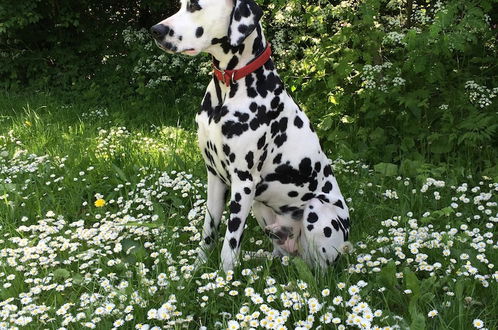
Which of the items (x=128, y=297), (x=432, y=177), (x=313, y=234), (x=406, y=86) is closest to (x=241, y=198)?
(x=313, y=234)

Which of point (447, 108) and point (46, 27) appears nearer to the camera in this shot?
point (447, 108)

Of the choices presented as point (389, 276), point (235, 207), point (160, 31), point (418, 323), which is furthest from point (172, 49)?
point (418, 323)

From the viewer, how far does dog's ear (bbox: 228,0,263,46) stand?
273cm

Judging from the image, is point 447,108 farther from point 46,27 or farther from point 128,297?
point 46,27

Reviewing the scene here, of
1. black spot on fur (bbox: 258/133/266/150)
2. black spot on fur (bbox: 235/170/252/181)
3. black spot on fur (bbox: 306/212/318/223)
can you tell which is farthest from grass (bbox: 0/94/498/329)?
black spot on fur (bbox: 258/133/266/150)

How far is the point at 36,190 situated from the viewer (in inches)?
171

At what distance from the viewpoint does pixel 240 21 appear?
275 centimetres

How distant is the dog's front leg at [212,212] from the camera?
332 centimetres

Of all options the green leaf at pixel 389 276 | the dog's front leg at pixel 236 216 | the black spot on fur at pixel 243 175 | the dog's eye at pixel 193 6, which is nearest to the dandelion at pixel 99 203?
the dog's front leg at pixel 236 216

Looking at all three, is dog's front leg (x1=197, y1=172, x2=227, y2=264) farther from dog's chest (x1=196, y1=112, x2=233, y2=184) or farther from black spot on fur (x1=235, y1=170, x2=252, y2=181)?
black spot on fur (x1=235, y1=170, x2=252, y2=181)

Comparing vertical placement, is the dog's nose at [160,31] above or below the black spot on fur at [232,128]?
above

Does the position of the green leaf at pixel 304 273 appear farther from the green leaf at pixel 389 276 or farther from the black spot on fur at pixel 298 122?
the black spot on fur at pixel 298 122

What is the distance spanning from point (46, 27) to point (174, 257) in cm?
709

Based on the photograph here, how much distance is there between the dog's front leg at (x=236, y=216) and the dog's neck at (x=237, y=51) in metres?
0.63
